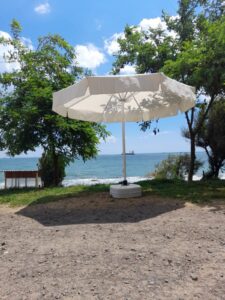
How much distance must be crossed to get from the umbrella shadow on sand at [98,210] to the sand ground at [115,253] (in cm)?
2

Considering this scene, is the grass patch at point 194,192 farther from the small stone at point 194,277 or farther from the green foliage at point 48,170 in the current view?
the green foliage at point 48,170

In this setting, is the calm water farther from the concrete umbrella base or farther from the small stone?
the small stone

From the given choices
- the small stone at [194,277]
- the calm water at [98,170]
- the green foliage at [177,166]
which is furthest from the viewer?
the calm water at [98,170]

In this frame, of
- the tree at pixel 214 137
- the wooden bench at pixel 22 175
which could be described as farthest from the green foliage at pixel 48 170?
the tree at pixel 214 137

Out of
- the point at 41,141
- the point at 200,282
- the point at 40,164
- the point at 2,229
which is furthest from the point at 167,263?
the point at 40,164

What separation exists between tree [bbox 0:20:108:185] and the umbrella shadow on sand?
369 centimetres

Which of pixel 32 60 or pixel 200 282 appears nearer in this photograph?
pixel 200 282

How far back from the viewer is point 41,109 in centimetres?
1065

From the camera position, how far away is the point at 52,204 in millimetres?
6996

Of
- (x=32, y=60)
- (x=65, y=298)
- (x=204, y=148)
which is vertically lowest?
(x=65, y=298)

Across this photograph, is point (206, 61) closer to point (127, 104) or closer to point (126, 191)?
point (127, 104)

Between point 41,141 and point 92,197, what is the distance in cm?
404

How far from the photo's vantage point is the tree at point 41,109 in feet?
34.9

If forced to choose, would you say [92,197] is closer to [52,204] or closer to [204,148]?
[52,204]
